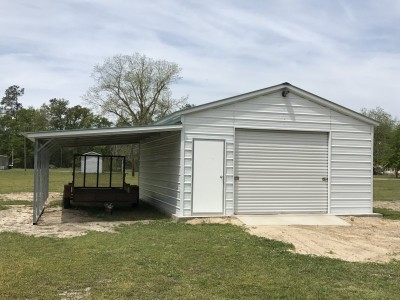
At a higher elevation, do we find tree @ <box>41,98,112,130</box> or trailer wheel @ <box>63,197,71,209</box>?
tree @ <box>41,98,112,130</box>

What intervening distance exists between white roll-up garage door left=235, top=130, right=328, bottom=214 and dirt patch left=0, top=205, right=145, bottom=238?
332 cm

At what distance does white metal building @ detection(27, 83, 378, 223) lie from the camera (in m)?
12.0

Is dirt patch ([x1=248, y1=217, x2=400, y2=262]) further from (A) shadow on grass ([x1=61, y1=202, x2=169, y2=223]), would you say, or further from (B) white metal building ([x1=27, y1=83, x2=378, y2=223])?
(A) shadow on grass ([x1=61, y1=202, x2=169, y2=223])

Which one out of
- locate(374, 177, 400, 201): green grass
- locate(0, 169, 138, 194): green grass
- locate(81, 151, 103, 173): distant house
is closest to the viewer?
locate(81, 151, 103, 173): distant house

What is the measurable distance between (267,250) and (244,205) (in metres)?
4.30

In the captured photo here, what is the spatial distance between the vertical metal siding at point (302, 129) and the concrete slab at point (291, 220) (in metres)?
0.64

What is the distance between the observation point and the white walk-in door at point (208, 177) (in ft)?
39.3

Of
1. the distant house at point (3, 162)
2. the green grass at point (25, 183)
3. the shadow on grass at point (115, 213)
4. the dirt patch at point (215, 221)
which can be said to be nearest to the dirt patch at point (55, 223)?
the shadow on grass at point (115, 213)

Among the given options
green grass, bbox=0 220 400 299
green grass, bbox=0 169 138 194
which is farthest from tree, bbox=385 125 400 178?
green grass, bbox=0 220 400 299

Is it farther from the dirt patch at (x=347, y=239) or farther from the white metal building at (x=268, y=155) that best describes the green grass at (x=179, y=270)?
the white metal building at (x=268, y=155)

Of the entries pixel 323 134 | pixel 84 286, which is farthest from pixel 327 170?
pixel 84 286

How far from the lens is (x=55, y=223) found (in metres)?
11.7

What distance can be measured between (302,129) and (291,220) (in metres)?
2.62

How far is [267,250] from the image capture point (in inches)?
322
